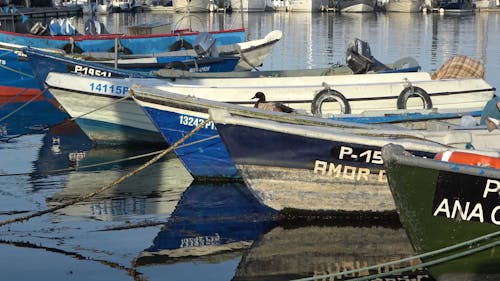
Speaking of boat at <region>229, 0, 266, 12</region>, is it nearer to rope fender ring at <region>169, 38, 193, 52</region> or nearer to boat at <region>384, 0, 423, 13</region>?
boat at <region>384, 0, 423, 13</region>

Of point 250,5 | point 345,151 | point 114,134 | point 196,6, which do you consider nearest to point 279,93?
point 114,134

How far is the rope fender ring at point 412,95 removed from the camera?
16.5 metres

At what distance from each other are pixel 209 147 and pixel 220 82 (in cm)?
356

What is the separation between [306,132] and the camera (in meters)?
11.7

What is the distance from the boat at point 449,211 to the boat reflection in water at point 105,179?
4.54 metres

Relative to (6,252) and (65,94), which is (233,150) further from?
(65,94)

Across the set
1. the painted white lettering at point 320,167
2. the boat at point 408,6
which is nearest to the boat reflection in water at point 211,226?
the painted white lettering at point 320,167

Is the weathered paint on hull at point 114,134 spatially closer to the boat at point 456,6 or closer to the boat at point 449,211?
the boat at point 449,211

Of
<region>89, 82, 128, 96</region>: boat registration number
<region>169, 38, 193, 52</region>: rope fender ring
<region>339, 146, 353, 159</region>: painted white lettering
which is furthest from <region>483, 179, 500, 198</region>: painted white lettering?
<region>169, 38, 193, 52</region>: rope fender ring

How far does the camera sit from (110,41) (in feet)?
88.5

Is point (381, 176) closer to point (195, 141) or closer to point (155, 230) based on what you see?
point (155, 230)

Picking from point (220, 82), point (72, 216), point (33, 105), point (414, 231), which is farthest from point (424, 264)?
point (33, 105)

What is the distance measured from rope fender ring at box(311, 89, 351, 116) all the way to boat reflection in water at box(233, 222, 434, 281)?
3.83 m

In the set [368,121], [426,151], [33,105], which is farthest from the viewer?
[33,105]
